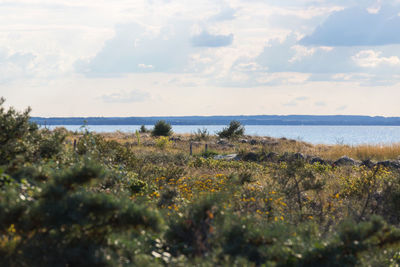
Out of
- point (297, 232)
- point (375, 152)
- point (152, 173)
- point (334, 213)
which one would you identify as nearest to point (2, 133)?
point (297, 232)

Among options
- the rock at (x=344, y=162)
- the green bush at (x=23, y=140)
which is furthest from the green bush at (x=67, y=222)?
the rock at (x=344, y=162)

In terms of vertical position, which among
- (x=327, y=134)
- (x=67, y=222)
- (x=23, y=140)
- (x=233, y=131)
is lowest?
(x=327, y=134)

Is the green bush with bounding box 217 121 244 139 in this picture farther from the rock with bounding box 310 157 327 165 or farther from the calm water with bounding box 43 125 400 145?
the rock with bounding box 310 157 327 165

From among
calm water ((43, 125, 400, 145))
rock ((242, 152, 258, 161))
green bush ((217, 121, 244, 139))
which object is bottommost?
calm water ((43, 125, 400, 145))

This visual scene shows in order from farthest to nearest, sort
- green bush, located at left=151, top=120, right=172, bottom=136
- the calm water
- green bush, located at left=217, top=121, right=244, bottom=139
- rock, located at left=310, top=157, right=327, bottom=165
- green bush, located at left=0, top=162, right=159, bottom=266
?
the calm water → green bush, located at left=151, top=120, right=172, bottom=136 → green bush, located at left=217, top=121, right=244, bottom=139 → rock, located at left=310, top=157, right=327, bottom=165 → green bush, located at left=0, top=162, right=159, bottom=266

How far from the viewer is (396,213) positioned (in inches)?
287

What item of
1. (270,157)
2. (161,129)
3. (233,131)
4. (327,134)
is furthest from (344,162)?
(327,134)

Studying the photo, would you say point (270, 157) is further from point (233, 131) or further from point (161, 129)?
point (161, 129)

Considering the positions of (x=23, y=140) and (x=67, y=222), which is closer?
(x=67, y=222)

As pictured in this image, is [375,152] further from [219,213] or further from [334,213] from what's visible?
[219,213]

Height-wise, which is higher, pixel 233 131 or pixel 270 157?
pixel 233 131

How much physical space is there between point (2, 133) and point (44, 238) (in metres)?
2.14

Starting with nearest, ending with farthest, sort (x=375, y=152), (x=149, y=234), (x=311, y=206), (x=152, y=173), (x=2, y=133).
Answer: (x=149, y=234) < (x=2, y=133) < (x=311, y=206) < (x=152, y=173) < (x=375, y=152)

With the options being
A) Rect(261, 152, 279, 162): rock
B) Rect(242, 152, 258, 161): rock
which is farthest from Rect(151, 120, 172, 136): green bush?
Rect(261, 152, 279, 162): rock
